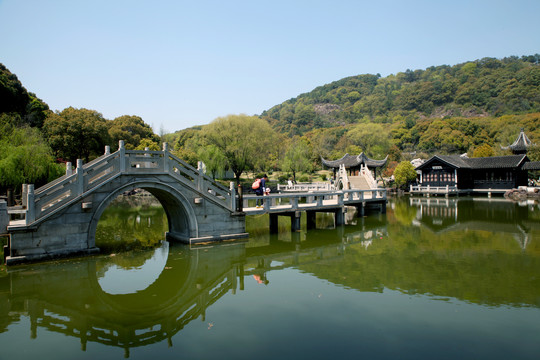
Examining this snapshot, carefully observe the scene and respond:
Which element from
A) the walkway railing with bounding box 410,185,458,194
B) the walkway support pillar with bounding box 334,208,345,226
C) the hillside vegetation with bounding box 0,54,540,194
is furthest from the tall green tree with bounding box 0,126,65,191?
the walkway railing with bounding box 410,185,458,194

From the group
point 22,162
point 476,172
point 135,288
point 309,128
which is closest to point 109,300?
point 135,288

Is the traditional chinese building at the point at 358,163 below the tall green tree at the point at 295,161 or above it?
below

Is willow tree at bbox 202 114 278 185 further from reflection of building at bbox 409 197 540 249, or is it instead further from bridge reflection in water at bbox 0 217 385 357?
bridge reflection in water at bbox 0 217 385 357

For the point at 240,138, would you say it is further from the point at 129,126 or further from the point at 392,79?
the point at 392,79

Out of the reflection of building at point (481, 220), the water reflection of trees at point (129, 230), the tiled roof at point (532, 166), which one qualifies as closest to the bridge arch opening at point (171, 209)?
the water reflection of trees at point (129, 230)

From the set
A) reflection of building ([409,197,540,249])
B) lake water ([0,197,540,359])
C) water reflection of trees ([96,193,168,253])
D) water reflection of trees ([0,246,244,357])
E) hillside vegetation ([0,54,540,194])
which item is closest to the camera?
lake water ([0,197,540,359])

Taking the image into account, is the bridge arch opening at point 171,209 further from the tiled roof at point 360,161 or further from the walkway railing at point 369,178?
the tiled roof at point 360,161

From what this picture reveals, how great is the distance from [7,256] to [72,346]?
19.3 feet

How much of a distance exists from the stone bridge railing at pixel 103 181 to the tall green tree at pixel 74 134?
1967cm

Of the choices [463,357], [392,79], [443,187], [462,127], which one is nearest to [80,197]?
[463,357]

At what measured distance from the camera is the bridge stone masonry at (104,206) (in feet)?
34.0

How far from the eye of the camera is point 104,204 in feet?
37.4

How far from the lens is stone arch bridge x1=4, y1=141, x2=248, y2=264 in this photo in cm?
1038

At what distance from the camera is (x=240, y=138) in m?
40.9
